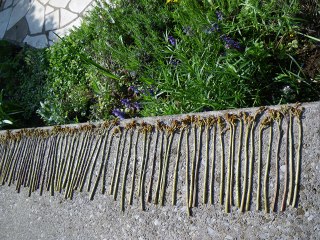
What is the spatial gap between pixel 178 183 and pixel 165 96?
1.09m

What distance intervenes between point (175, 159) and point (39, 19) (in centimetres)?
407

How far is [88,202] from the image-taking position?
2.50 metres

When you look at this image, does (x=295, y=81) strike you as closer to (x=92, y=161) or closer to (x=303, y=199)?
(x=303, y=199)

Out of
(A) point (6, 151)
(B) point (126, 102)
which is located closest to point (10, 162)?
(A) point (6, 151)

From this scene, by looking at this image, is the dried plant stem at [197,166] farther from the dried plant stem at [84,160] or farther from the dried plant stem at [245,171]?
the dried plant stem at [84,160]

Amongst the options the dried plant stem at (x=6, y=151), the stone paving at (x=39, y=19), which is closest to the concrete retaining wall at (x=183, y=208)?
the dried plant stem at (x=6, y=151)

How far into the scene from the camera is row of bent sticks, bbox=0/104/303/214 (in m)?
1.88

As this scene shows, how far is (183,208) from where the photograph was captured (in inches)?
81.9

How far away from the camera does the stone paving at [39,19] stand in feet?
16.0

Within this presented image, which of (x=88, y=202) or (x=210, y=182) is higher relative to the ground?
(x=210, y=182)

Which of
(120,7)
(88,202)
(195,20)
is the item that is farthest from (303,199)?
(120,7)

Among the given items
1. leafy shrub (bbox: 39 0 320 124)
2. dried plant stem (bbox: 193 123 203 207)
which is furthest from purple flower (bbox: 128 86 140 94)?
dried plant stem (bbox: 193 123 203 207)

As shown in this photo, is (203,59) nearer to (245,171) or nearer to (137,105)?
Result: (137,105)

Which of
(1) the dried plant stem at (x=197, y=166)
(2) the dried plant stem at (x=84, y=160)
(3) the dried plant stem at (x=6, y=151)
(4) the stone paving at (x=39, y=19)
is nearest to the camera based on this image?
(1) the dried plant stem at (x=197, y=166)
